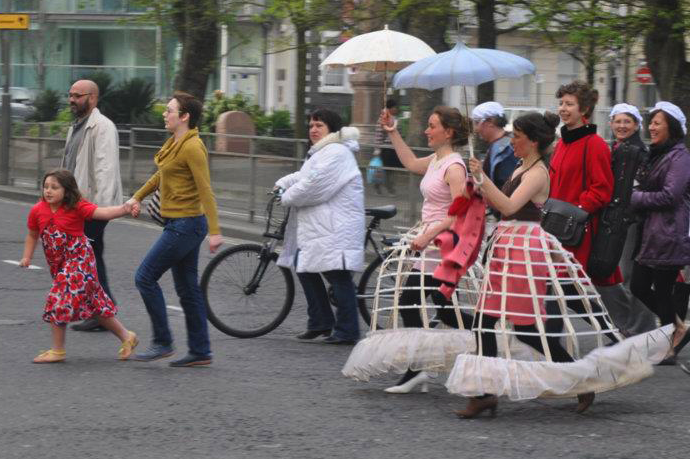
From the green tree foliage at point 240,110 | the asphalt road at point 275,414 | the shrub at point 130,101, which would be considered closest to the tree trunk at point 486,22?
the asphalt road at point 275,414

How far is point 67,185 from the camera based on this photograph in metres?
8.21

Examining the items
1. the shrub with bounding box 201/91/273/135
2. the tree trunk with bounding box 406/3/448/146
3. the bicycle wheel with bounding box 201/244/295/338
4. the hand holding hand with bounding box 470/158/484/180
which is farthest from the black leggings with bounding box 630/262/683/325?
the shrub with bounding box 201/91/273/135

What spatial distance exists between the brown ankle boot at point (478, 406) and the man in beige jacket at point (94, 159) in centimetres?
355

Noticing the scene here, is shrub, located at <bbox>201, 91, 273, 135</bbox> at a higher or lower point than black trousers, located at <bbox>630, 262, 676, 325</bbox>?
higher

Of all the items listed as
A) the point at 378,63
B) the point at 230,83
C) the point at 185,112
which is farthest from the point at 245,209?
the point at 230,83

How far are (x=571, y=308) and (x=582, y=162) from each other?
984 mm

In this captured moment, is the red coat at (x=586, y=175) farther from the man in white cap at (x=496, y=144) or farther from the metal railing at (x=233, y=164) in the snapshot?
the metal railing at (x=233, y=164)

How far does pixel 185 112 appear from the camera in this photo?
26.3 ft

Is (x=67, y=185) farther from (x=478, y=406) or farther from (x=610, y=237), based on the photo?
(x=610, y=237)

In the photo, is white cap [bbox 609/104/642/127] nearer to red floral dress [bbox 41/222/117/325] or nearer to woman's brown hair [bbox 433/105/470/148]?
woman's brown hair [bbox 433/105/470/148]

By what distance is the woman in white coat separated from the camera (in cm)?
890

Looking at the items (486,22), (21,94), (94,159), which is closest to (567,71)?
(21,94)

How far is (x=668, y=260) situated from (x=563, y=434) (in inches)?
89.8

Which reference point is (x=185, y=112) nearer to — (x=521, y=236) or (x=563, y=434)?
(x=521, y=236)
